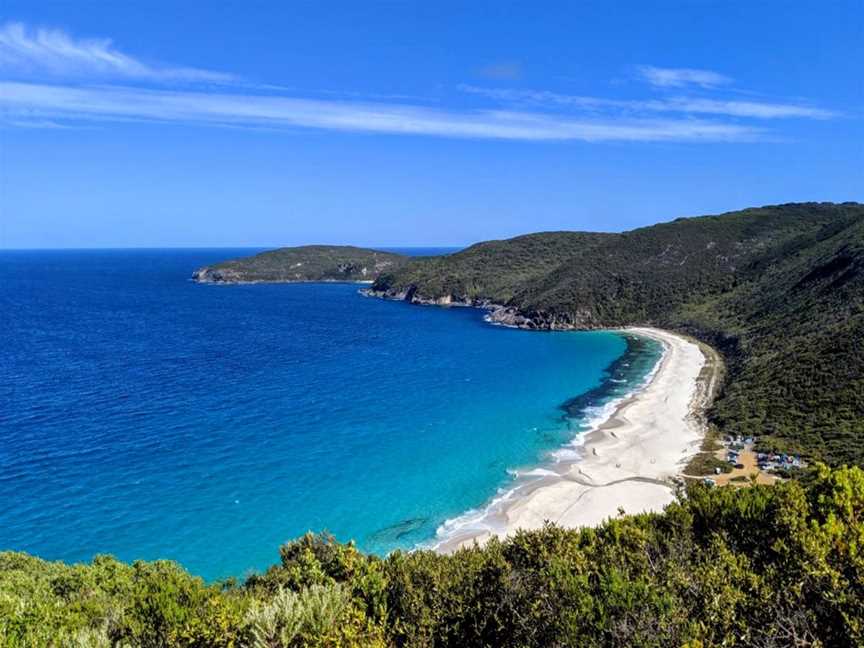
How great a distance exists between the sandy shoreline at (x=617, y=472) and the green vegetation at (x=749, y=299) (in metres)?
4.81

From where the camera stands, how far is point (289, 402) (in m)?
69.8

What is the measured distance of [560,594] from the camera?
15.3m

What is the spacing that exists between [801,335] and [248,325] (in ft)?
360

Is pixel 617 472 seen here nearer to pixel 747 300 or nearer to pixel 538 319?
pixel 747 300

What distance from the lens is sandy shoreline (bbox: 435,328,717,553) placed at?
41.0m

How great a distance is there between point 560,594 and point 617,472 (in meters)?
36.7

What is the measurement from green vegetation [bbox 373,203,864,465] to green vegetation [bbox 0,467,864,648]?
31487 millimetres

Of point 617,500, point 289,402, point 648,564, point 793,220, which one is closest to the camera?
point 648,564

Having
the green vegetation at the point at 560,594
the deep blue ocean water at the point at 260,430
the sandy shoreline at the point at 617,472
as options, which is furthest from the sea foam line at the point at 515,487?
the green vegetation at the point at 560,594

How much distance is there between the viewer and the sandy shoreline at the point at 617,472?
41.0 metres

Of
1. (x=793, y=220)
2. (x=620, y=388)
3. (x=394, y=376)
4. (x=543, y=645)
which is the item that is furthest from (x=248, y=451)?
(x=793, y=220)

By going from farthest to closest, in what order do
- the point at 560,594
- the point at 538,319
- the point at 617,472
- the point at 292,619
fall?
the point at 538,319 < the point at 617,472 < the point at 560,594 < the point at 292,619

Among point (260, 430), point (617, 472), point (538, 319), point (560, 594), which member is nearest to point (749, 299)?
point (538, 319)

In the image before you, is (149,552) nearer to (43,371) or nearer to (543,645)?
(543,645)
